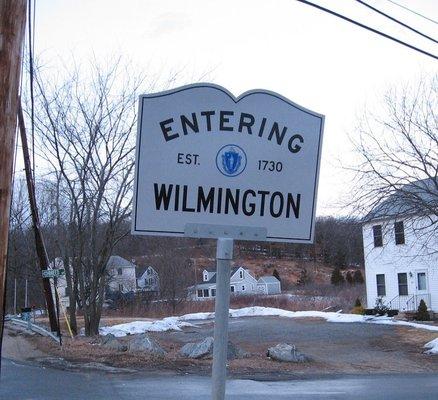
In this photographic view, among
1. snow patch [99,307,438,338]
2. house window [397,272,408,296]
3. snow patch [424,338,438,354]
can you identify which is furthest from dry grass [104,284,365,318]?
snow patch [424,338,438,354]

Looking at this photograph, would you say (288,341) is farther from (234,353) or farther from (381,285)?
(381,285)

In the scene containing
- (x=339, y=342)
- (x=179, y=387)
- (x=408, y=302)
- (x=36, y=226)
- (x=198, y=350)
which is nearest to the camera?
(x=179, y=387)

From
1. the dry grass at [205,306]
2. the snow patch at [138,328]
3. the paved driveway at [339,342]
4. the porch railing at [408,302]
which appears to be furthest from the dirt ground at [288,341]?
the dry grass at [205,306]

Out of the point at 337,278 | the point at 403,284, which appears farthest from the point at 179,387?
the point at 337,278

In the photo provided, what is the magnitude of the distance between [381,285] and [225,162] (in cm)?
3939

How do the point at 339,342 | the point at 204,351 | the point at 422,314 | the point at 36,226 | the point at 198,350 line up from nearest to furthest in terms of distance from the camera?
the point at 204,351
the point at 198,350
the point at 36,226
the point at 339,342
the point at 422,314

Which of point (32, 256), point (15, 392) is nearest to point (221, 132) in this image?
point (15, 392)

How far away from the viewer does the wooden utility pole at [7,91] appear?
3.71 m

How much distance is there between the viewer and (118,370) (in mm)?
14891

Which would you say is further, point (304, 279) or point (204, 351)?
point (304, 279)

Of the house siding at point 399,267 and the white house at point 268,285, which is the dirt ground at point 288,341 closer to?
the house siding at point 399,267

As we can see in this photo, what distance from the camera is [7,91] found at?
12.4ft

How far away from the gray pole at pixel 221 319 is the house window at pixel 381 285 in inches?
1538

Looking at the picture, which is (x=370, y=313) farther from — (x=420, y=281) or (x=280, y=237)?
(x=280, y=237)
